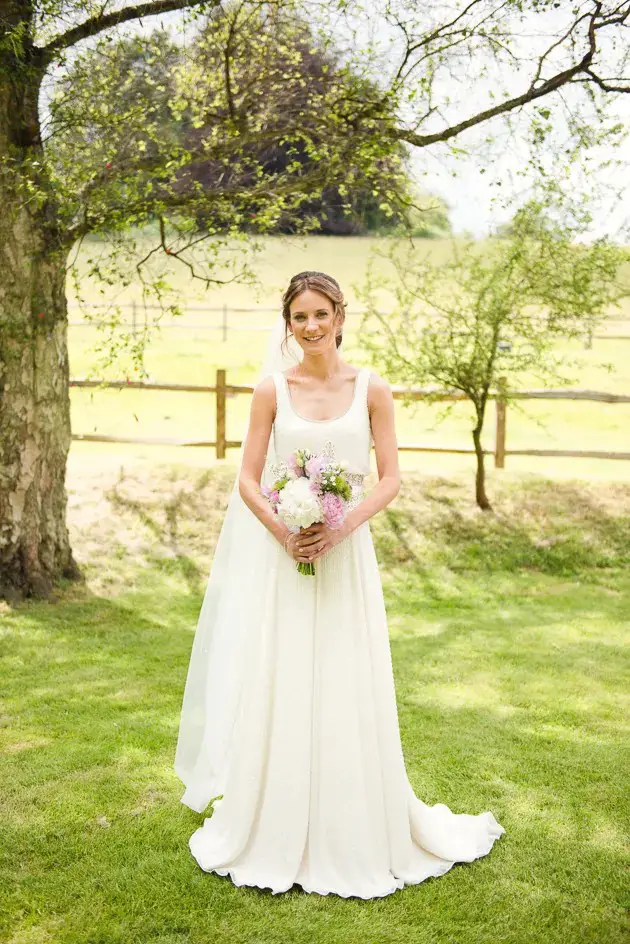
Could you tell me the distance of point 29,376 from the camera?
795 cm

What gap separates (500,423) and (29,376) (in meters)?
5.99

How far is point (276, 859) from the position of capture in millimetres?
3586

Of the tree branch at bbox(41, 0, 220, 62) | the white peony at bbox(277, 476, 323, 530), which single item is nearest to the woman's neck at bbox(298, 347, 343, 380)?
the white peony at bbox(277, 476, 323, 530)

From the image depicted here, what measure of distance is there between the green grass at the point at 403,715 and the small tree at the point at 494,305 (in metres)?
1.46

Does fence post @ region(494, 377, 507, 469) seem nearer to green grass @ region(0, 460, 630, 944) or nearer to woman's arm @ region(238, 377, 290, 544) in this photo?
green grass @ region(0, 460, 630, 944)

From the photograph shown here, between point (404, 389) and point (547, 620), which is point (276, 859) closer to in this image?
point (547, 620)

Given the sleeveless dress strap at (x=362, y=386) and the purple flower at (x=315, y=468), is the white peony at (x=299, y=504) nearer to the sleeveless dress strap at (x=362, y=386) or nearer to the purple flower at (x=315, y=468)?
the purple flower at (x=315, y=468)

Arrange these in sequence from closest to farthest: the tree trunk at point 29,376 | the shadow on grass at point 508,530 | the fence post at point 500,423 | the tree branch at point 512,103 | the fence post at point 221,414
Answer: the tree trunk at point 29,376 < the tree branch at point 512,103 < the shadow on grass at point 508,530 < the fence post at point 500,423 < the fence post at point 221,414

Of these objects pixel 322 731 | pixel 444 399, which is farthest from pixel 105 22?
pixel 322 731

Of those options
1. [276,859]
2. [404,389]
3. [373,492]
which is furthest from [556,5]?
[276,859]

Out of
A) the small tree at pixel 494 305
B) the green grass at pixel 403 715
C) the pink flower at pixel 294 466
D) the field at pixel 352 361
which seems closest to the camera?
the pink flower at pixel 294 466

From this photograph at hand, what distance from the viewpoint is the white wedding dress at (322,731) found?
355cm

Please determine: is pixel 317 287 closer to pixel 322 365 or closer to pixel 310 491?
pixel 322 365

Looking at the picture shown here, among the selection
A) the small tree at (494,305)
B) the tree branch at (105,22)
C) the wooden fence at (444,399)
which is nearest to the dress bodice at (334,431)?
the tree branch at (105,22)
